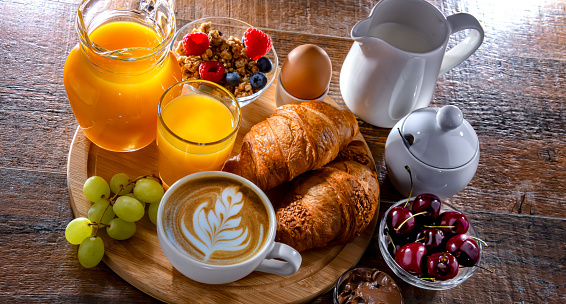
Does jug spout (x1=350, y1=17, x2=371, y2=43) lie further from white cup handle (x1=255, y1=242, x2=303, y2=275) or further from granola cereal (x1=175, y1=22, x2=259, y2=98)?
white cup handle (x1=255, y1=242, x2=303, y2=275)

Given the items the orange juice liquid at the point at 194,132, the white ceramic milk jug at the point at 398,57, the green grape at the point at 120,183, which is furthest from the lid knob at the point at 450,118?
the green grape at the point at 120,183

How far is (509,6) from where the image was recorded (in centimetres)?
191

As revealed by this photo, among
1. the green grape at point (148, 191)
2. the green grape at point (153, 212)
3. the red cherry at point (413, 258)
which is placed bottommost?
the red cherry at point (413, 258)

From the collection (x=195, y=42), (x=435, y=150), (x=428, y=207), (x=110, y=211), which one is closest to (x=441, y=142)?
(x=435, y=150)

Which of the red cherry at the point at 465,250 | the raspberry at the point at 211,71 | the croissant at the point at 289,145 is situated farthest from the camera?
the raspberry at the point at 211,71

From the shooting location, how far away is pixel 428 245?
1170 millimetres

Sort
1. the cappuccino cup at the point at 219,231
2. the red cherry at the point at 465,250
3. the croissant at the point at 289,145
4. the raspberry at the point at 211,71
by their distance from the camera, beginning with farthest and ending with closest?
the raspberry at the point at 211,71 → the croissant at the point at 289,145 → the red cherry at the point at 465,250 → the cappuccino cup at the point at 219,231

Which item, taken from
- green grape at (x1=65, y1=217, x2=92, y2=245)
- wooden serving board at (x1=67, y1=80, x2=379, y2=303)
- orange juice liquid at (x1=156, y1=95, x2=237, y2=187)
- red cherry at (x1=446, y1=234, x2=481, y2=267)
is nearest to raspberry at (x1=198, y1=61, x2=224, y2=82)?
orange juice liquid at (x1=156, y1=95, x2=237, y2=187)

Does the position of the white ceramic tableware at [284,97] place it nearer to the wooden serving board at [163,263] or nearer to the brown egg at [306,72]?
the brown egg at [306,72]

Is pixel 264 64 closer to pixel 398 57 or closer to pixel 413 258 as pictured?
pixel 398 57

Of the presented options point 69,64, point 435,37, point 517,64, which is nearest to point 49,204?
point 69,64

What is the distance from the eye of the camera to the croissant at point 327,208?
1.18 m

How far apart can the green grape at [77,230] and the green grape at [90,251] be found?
18 mm

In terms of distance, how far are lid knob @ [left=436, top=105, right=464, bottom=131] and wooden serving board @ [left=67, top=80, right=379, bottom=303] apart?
0.29 metres
